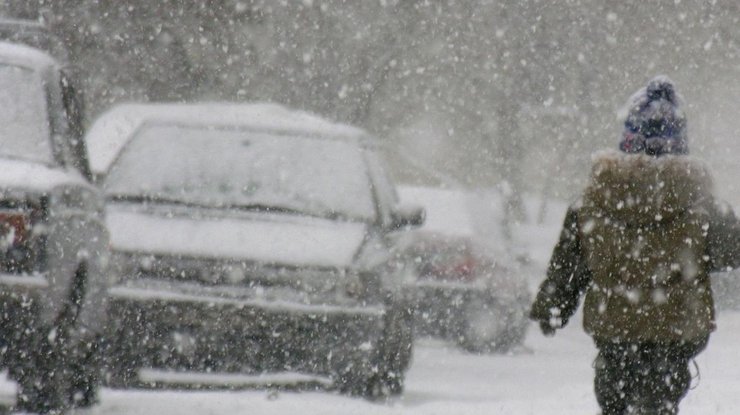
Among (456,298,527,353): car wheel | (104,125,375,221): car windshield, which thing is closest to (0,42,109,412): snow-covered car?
(104,125,375,221): car windshield

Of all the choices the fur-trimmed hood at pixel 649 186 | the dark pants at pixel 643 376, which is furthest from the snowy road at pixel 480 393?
the fur-trimmed hood at pixel 649 186

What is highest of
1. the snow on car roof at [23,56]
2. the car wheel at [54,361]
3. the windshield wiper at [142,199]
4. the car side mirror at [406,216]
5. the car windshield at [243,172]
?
the snow on car roof at [23,56]

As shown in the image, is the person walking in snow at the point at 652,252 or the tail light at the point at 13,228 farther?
the tail light at the point at 13,228

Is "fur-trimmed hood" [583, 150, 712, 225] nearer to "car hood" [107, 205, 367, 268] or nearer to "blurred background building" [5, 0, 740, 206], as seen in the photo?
"car hood" [107, 205, 367, 268]

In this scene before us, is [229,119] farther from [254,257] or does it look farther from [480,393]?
[480,393]

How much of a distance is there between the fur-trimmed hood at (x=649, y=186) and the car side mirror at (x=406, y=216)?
3.48 m

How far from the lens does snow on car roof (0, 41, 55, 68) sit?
24.8 feet

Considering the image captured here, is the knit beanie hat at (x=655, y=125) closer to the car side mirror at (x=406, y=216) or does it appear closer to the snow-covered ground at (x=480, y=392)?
the snow-covered ground at (x=480, y=392)

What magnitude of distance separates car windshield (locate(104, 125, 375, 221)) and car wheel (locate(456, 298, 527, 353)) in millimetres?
3450

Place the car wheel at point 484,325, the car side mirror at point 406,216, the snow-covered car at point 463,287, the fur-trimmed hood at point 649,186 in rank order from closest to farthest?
the fur-trimmed hood at point 649,186 < the car side mirror at point 406,216 < the snow-covered car at point 463,287 < the car wheel at point 484,325

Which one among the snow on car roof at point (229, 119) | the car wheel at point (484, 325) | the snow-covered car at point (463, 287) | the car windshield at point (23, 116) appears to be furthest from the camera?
the car wheel at point (484, 325)

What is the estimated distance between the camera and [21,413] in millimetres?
7078

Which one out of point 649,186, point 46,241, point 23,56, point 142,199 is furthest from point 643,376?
point 142,199

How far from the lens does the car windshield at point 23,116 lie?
7.25m
